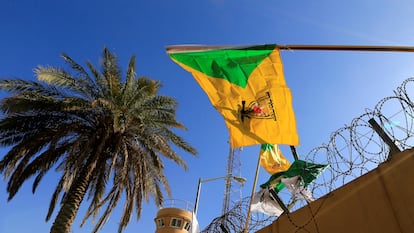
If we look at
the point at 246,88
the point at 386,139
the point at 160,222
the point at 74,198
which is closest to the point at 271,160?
the point at 246,88

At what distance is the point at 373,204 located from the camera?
17.0 feet

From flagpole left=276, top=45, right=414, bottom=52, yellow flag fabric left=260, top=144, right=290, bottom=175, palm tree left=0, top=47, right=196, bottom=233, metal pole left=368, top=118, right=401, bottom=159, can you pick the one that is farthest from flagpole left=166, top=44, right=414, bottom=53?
palm tree left=0, top=47, right=196, bottom=233

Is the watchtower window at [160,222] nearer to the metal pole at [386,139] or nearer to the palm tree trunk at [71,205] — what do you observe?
the palm tree trunk at [71,205]

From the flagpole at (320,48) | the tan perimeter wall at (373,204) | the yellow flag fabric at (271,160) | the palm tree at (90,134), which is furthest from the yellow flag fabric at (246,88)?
the palm tree at (90,134)

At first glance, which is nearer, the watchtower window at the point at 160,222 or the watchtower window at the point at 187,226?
the watchtower window at the point at 160,222

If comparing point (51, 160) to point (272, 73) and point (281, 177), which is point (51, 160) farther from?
point (272, 73)

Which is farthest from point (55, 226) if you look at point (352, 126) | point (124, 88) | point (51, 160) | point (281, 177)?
point (352, 126)

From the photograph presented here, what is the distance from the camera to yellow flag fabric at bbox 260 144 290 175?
8688mm

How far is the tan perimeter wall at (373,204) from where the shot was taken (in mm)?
4868

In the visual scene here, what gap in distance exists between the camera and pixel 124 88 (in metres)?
13.7

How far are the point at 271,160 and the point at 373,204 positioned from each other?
3757mm

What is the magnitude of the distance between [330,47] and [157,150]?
10078 millimetres

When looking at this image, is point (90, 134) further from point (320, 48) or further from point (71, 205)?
point (320, 48)

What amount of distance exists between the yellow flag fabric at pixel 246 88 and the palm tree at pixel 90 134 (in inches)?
263
